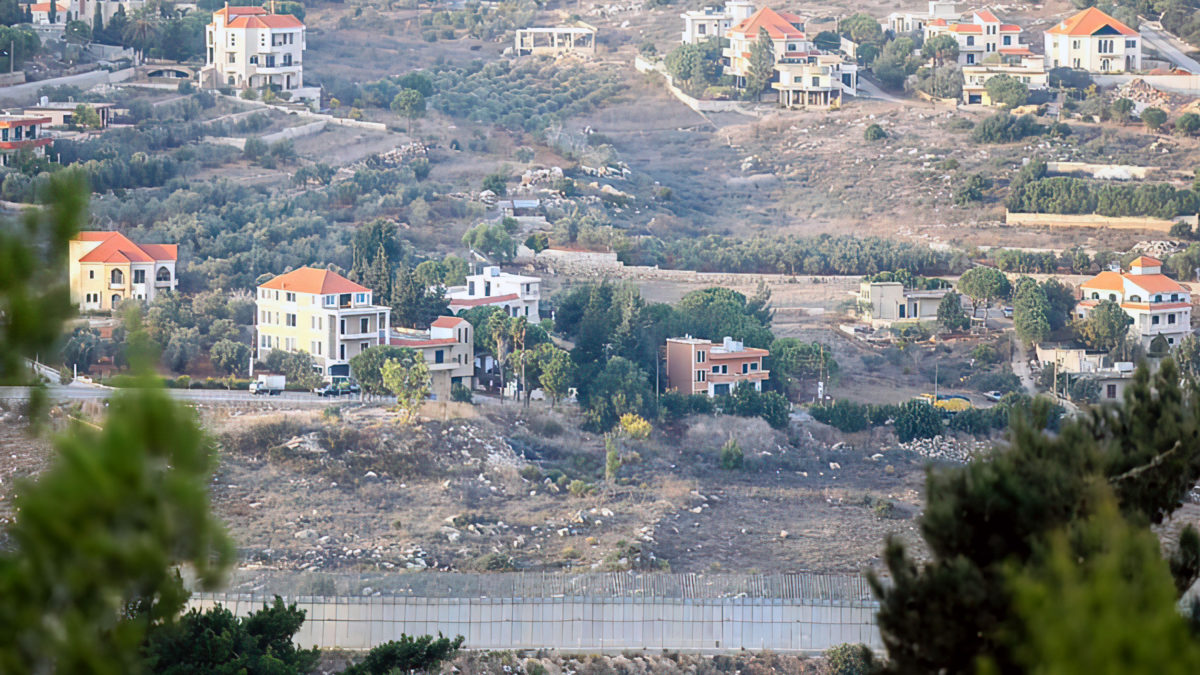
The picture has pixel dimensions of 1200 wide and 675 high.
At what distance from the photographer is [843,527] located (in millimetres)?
A: 23562

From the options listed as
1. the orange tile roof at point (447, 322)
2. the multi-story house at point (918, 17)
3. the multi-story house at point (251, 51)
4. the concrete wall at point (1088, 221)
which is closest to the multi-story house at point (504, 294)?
the orange tile roof at point (447, 322)

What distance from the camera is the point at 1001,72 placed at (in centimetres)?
5022

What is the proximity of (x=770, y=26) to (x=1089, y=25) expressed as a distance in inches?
452

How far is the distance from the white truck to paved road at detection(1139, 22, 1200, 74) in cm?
3795

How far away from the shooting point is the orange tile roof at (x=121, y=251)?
31.5 m

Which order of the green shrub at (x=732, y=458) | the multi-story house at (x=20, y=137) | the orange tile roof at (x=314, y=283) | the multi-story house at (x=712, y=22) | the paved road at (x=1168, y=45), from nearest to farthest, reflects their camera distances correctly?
the green shrub at (x=732, y=458)
the orange tile roof at (x=314, y=283)
the multi-story house at (x=20, y=137)
the paved road at (x=1168, y=45)
the multi-story house at (x=712, y=22)

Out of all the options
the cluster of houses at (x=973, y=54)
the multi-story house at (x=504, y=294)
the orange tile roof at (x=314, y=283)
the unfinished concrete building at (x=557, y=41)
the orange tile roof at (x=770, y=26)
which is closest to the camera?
the orange tile roof at (x=314, y=283)

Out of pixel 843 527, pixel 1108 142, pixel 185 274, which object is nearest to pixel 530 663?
pixel 843 527

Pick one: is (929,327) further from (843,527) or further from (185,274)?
(185,274)

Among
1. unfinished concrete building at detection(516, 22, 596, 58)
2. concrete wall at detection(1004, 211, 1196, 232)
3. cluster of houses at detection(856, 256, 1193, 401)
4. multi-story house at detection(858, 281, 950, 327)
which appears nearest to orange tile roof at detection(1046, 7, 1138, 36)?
concrete wall at detection(1004, 211, 1196, 232)

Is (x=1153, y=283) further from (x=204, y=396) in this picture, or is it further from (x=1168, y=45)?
(x=1168, y=45)

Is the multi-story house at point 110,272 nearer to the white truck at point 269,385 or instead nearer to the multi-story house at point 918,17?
the white truck at point 269,385

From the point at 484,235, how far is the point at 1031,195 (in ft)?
51.8

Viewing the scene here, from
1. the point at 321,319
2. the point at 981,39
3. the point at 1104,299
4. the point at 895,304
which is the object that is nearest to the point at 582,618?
the point at 321,319
